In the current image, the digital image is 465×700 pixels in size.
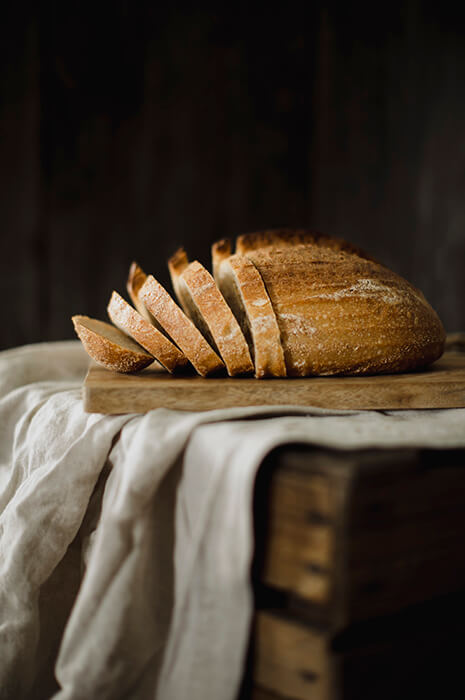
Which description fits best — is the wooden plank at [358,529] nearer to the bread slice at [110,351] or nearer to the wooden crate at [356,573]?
the wooden crate at [356,573]

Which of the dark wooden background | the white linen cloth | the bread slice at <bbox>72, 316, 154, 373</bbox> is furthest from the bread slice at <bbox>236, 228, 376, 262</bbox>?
the dark wooden background

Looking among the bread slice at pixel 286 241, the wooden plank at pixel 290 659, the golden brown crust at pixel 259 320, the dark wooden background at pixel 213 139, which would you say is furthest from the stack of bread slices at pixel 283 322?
the dark wooden background at pixel 213 139

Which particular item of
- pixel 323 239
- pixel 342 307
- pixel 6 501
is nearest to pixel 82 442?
pixel 6 501

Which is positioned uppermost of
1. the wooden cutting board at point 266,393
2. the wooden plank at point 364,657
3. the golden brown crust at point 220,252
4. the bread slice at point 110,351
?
the golden brown crust at point 220,252

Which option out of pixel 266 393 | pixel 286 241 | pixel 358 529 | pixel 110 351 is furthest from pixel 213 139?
pixel 358 529

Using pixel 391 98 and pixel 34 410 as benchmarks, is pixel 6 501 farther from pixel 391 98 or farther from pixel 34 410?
pixel 391 98

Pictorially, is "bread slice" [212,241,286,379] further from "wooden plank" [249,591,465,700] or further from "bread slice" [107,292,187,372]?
"wooden plank" [249,591,465,700]
